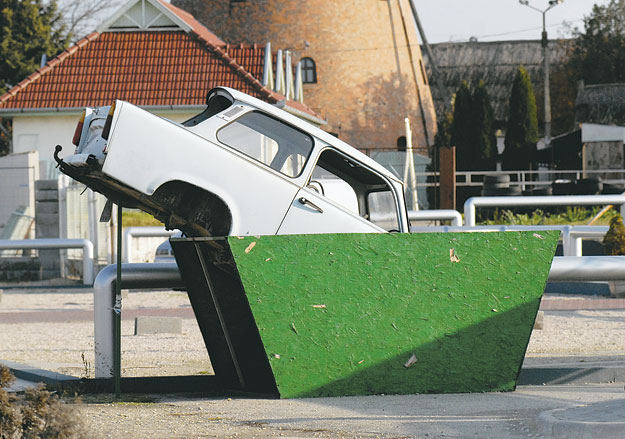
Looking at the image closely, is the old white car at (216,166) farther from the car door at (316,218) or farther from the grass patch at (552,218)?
the grass patch at (552,218)

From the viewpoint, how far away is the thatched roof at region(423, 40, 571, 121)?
70.7m

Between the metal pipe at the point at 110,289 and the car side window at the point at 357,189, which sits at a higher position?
the car side window at the point at 357,189

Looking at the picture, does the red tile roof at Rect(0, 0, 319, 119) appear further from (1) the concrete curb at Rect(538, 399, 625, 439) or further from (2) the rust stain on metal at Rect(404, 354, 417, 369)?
(1) the concrete curb at Rect(538, 399, 625, 439)

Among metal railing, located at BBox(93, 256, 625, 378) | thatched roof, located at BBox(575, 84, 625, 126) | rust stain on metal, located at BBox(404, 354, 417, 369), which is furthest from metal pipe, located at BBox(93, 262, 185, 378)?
thatched roof, located at BBox(575, 84, 625, 126)

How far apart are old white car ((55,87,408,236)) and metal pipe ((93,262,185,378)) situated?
757 mm

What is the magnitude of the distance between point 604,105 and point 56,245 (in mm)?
40737

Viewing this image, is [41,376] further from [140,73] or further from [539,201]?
[140,73]

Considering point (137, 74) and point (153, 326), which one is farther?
point (137, 74)

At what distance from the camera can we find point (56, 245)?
1883cm

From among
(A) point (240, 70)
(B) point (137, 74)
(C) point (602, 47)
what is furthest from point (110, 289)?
(C) point (602, 47)

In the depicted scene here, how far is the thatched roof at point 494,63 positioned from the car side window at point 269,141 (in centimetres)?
6172

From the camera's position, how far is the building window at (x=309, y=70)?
165 ft

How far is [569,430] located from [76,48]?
35.8m

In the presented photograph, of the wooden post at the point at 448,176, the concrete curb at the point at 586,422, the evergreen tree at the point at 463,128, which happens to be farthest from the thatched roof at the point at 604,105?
the concrete curb at the point at 586,422
